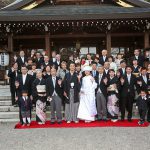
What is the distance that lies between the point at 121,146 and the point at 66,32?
9.23m

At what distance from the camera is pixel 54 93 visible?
9.38 meters

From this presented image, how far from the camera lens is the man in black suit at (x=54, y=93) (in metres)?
9.30

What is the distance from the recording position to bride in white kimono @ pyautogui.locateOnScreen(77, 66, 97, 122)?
9.38 metres

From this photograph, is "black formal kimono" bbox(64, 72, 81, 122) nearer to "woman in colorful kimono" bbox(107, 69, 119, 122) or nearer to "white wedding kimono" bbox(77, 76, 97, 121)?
"white wedding kimono" bbox(77, 76, 97, 121)

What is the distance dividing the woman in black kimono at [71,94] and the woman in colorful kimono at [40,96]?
64 centimetres

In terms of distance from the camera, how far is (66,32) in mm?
15203

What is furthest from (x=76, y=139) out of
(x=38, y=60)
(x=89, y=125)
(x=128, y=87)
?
(x=38, y=60)

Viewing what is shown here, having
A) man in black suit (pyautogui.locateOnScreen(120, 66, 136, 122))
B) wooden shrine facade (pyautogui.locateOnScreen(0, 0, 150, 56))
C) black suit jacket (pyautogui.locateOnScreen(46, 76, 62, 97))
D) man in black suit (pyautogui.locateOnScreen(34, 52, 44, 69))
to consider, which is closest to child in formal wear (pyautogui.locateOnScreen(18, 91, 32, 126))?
black suit jacket (pyautogui.locateOnScreen(46, 76, 62, 97))

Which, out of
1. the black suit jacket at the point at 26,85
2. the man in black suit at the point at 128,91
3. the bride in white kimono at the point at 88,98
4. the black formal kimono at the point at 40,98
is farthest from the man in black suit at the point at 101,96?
the black suit jacket at the point at 26,85

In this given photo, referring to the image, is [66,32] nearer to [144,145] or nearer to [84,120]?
[84,120]

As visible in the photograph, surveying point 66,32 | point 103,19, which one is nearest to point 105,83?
point 103,19

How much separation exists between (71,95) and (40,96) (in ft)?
2.92

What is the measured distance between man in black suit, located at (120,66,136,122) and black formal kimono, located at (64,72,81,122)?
4.20ft

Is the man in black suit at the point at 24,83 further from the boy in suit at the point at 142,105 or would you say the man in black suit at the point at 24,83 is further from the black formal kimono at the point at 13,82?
the boy in suit at the point at 142,105
